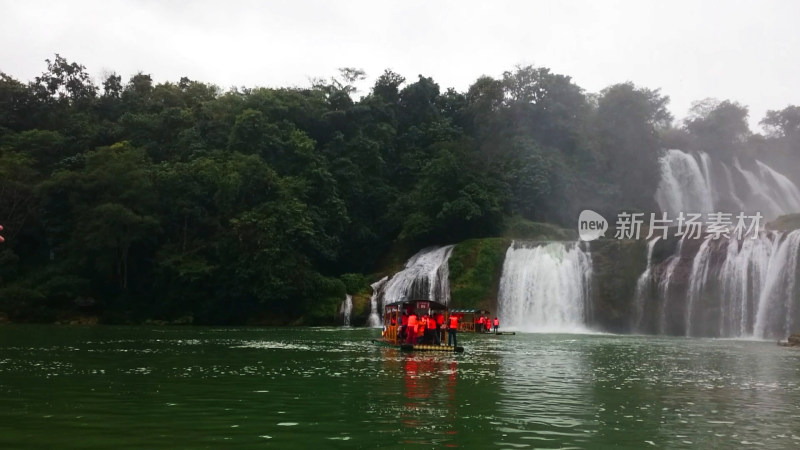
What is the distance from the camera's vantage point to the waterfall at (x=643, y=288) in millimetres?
41125

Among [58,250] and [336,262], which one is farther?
[336,262]

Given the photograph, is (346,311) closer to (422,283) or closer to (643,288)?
(422,283)

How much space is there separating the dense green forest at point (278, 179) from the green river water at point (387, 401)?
25709 millimetres

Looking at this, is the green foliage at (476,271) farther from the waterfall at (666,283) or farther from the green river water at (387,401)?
the green river water at (387,401)

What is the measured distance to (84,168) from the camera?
5159 cm

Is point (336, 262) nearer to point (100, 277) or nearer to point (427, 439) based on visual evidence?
point (100, 277)

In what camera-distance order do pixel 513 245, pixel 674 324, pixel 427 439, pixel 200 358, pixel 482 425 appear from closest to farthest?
pixel 427 439 < pixel 482 425 < pixel 200 358 < pixel 674 324 < pixel 513 245

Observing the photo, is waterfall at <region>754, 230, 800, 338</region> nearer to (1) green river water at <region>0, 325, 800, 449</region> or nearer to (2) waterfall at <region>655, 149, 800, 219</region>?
(1) green river water at <region>0, 325, 800, 449</region>

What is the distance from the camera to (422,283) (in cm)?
4562

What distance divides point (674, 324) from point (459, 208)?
50.6 feet

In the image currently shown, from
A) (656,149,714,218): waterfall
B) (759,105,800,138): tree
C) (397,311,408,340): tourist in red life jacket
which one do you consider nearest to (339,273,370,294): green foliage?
(397,311,408,340): tourist in red life jacket

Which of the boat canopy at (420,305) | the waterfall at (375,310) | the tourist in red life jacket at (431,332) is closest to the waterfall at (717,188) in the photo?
the waterfall at (375,310)

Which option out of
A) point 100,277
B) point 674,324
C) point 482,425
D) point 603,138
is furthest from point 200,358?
point 603,138

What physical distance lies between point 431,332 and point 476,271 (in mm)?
20288
